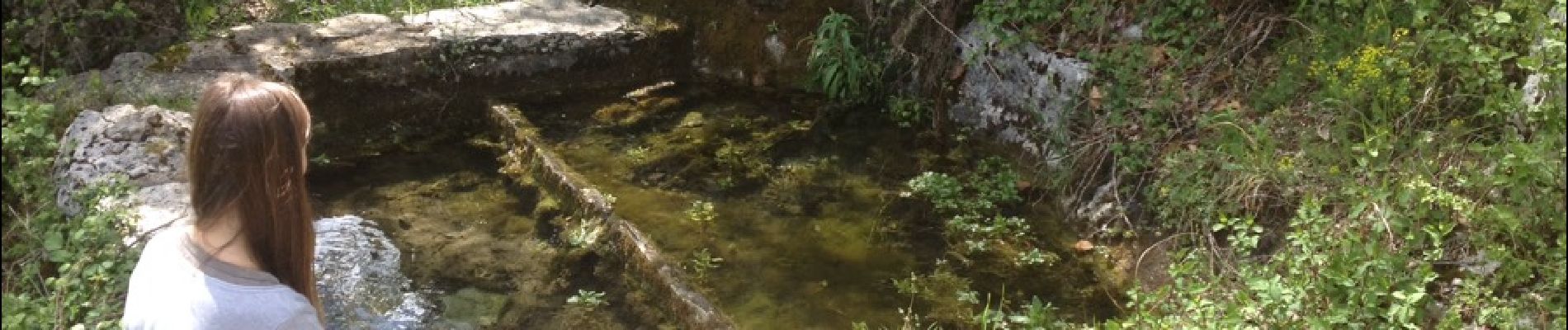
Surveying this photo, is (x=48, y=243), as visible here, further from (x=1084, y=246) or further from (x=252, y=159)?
(x=1084, y=246)

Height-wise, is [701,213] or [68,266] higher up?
[68,266]

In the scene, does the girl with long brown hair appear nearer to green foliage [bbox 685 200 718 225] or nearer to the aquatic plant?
the aquatic plant

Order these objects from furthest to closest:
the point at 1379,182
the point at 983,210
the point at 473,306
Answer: the point at 983,210
the point at 473,306
the point at 1379,182

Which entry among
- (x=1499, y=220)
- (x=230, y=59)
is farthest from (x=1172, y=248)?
(x=230, y=59)

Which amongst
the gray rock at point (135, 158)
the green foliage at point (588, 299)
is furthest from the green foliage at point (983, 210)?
the gray rock at point (135, 158)

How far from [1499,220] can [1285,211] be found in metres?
0.80

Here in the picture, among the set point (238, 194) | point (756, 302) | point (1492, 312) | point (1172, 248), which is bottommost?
point (756, 302)

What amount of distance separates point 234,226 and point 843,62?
187 inches

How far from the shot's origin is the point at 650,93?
7.05 m

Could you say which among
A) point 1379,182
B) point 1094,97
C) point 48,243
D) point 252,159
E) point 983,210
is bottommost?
point 983,210

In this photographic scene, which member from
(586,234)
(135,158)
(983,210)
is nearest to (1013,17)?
(983,210)

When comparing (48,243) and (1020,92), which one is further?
(1020,92)

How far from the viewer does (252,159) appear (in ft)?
6.95

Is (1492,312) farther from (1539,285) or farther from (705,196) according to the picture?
(705,196)
